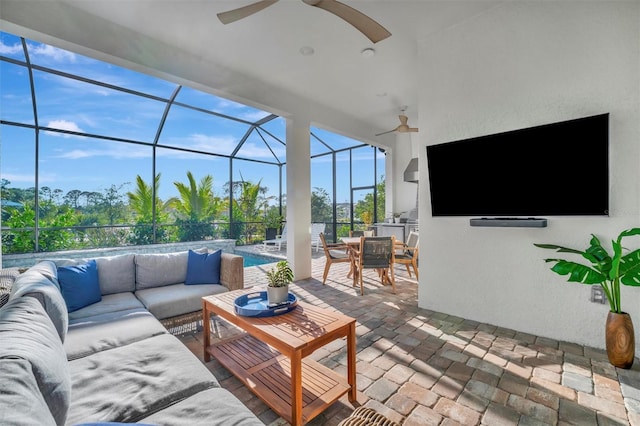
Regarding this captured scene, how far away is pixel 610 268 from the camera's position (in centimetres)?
215

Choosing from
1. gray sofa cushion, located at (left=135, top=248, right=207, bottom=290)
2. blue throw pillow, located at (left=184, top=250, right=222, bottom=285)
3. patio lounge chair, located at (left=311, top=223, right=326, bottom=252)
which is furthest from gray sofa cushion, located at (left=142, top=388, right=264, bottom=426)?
patio lounge chair, located at (left=311, top=223, right=326, bottom=252)

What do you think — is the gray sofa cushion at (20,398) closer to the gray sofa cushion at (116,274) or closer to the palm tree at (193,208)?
the gray sofa cushion at (116,274)

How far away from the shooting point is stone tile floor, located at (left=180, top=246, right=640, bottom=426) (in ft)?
5.54

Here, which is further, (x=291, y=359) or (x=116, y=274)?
(x=116, y=274)

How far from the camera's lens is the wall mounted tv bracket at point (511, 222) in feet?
8.61

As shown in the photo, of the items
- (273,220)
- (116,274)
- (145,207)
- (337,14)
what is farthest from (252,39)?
(273,220)

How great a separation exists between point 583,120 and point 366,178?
20.2 ft

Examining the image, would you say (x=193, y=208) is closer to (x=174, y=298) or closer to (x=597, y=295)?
(x=174, y=298)

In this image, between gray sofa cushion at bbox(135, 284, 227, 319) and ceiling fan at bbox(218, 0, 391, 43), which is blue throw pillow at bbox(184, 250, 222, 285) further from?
ceiling fan at bbox(218, 0, 391, 43)

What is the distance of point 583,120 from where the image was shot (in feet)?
7.87

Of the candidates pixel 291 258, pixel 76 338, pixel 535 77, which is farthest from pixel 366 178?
pixel 76 338

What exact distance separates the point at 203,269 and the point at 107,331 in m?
1.19

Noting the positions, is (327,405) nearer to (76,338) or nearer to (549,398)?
(549,398)

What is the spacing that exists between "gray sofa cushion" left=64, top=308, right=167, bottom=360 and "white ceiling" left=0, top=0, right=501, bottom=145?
2644mm
